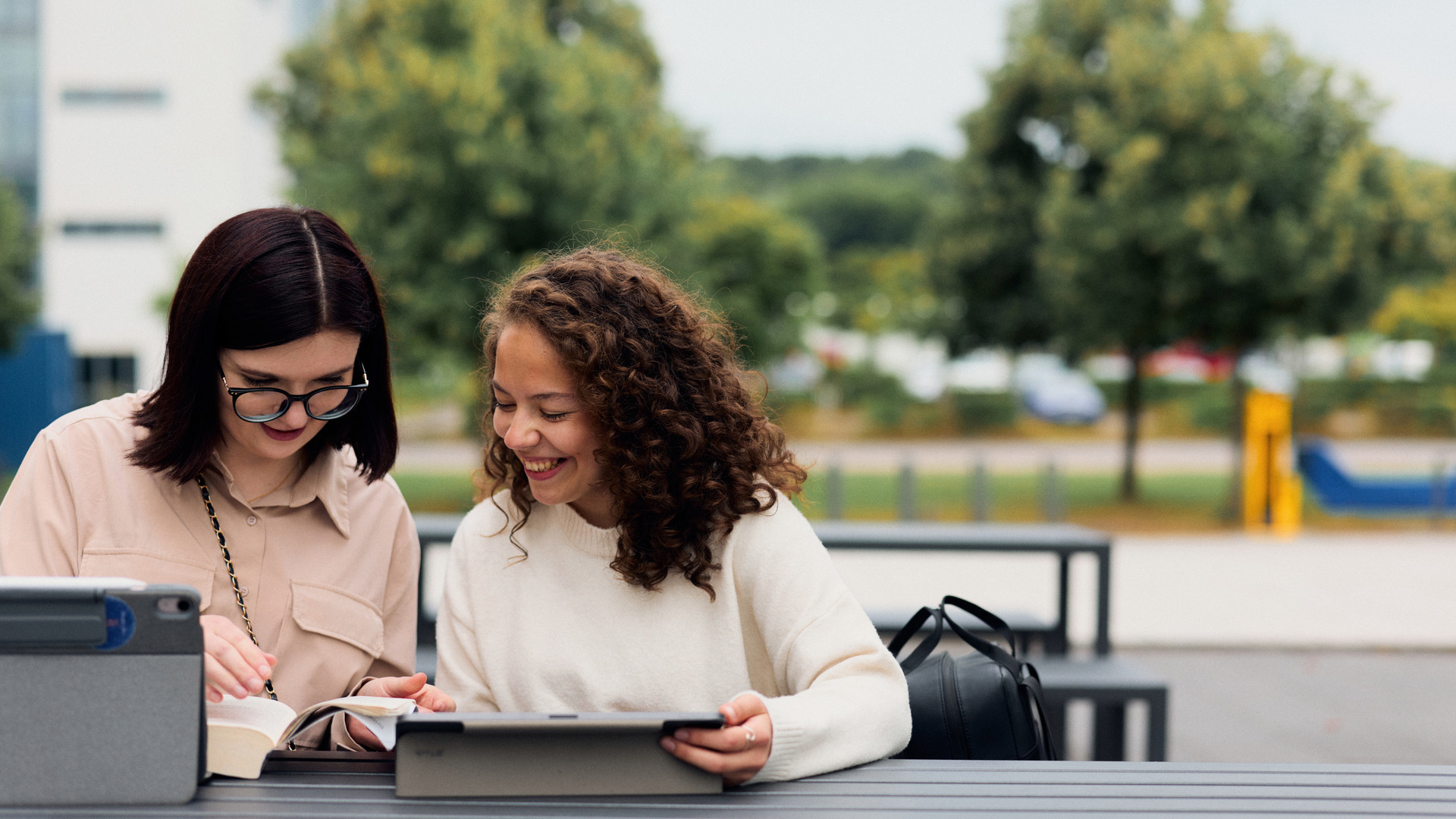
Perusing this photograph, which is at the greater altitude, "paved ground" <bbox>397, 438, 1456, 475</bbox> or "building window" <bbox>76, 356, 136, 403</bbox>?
"building window" <bbox>76, 356, 136, 403</bbox>

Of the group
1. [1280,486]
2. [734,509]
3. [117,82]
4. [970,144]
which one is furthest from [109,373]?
[734,509]

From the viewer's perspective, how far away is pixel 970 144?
1806 centimetres

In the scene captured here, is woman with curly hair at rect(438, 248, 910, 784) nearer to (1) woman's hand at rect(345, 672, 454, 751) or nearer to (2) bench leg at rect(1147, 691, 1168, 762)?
(1) woman's hand at rect(345, 672, 454, 751)

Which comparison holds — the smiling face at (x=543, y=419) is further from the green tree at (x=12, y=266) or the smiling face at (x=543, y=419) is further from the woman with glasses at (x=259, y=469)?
the green tree at (x=12, y=266)

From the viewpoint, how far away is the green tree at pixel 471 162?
12.4 meters

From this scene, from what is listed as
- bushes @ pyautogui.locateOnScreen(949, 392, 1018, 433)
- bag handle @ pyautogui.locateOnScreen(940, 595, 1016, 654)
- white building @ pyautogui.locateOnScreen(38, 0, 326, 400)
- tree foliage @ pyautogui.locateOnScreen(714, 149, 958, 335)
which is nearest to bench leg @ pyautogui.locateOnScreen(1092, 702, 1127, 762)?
bag handle @ pyautogui.locateOnScreen(940, 595, 1016, 654)

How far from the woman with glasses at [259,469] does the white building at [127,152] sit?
2716 cm

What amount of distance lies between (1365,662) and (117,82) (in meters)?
27.8

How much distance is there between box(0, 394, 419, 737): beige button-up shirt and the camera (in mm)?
1942

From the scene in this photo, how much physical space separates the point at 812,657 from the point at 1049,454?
2371 cm

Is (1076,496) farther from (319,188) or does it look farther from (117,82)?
(117,82)

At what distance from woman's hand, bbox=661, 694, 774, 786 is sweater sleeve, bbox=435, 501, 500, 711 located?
64 cm

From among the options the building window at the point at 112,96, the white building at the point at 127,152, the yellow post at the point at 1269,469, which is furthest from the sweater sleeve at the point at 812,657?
the building window at the point at 112,96

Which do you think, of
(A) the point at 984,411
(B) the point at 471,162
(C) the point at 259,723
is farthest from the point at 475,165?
(A) the point at 984,411
